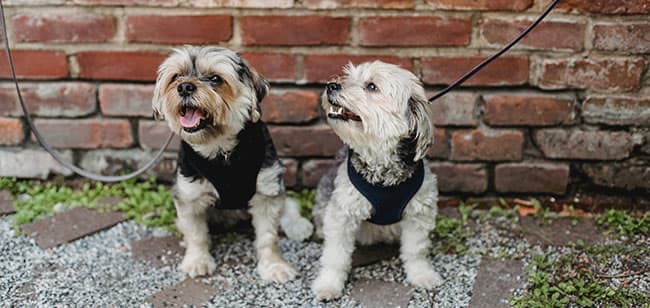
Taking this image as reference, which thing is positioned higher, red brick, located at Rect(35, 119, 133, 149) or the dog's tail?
red brick, located at Rect(35, 119, 133, 149)

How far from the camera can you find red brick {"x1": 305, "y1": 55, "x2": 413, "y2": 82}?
379 cm

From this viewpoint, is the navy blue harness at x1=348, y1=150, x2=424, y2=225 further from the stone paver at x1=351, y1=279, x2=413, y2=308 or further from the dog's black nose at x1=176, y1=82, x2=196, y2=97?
the dog's black nose at x1=176, y1=82, x2=196, y2=97

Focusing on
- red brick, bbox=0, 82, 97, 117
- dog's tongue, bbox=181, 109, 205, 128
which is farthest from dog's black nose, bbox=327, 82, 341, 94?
red brick, bbox=0, 82, 97, 117

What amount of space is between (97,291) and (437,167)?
204 cm

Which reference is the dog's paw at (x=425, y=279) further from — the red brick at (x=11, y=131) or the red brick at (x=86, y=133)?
the red brick at (x=11, y=131)

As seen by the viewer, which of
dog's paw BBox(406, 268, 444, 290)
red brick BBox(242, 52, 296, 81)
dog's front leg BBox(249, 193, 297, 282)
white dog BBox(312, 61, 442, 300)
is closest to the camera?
white dog BBox(312, 61, 442, 300)

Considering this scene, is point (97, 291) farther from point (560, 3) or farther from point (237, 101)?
point (560, 3)

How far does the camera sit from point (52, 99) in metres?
4.07

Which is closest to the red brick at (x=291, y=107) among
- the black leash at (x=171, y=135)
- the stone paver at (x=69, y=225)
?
the black leash at (x=171, y=135)

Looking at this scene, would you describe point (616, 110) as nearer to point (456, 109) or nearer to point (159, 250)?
point (456, 109)

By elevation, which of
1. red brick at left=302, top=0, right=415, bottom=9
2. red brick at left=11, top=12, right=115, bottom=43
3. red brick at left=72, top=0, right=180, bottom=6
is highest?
red brick at left=302, top=0, right=415, bottom=9

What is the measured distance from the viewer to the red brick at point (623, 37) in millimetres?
3623

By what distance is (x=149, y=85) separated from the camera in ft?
13.1

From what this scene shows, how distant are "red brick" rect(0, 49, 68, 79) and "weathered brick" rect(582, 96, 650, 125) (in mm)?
3062
